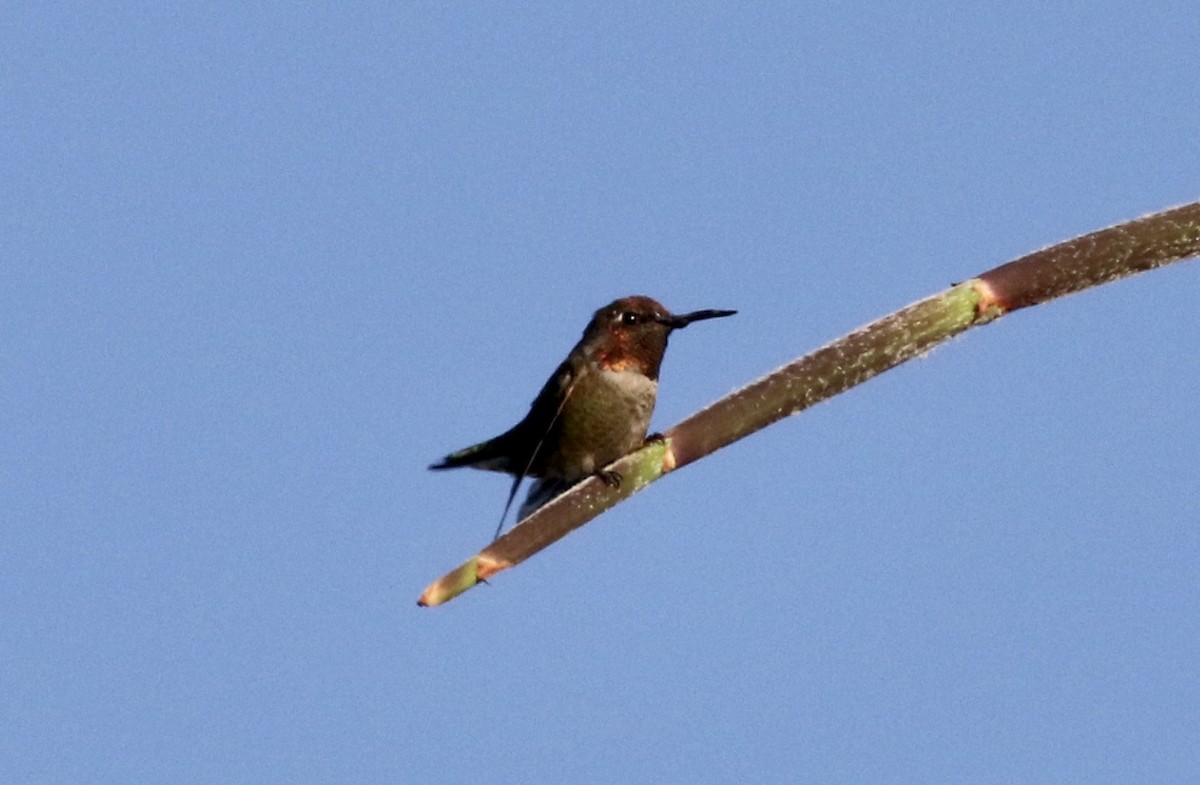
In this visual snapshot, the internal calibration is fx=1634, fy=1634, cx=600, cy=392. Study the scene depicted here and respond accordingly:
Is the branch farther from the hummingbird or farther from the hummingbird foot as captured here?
the hummingbird

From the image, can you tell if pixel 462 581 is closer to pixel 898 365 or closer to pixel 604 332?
pixel 898 365

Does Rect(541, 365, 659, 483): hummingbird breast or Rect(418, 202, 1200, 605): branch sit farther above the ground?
Rect(541, 365, 659, 483): hummingbird breast

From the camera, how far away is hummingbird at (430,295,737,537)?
7930 millimetres

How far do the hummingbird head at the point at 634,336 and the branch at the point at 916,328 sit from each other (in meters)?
4.28

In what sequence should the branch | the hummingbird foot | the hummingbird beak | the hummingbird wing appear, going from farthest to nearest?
1. the hummingbird wing
2. the hummingbird beak
3. the hummingbird foot
4. the branch

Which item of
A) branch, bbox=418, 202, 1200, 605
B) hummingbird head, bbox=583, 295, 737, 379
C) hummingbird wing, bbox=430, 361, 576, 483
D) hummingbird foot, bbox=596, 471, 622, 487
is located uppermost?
hummingbird head, bbox=583, 295, 737, 379

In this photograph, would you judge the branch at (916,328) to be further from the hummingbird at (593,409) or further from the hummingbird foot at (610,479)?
the hummingbird at (593,409)

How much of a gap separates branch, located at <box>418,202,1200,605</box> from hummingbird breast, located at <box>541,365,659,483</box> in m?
4.05

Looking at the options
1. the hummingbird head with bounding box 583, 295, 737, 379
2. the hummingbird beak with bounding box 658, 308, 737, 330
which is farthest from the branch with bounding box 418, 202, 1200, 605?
the hummingbird head with bounding box 583, 295, 737, 379

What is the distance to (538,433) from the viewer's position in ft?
26.9

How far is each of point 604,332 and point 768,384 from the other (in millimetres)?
4539

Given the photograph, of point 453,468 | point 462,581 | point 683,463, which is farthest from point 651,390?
point 462,581

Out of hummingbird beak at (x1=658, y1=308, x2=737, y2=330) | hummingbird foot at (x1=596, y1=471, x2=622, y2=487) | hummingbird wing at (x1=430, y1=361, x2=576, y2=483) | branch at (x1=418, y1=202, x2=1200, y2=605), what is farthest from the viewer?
hummingbird wing at (x1=430, y1=361, x2=576, y2=483)

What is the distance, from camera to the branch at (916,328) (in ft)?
11.9
